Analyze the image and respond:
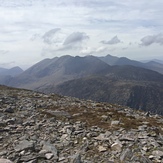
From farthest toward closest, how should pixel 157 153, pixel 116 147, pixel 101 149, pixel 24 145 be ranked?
pixel 24 145, pixel 116 147, pixel 101 149, pixel 157 153

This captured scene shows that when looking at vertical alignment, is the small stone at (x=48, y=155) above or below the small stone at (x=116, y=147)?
below

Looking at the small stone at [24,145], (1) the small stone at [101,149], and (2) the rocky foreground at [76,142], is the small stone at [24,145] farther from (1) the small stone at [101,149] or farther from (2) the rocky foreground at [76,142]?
(1) the small stone at [101,149]

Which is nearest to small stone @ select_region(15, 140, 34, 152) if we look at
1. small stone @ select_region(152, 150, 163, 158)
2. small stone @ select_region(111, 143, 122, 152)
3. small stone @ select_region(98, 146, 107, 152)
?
small stone @ select_region(98, 146, 107, 152)

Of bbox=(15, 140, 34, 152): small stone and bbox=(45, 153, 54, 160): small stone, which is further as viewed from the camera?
→ bbox=(15, 140, 34, 152): small stone

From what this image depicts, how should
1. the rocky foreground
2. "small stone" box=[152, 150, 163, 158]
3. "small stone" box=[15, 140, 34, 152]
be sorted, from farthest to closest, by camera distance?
"small stone" box=[15, 140, 34, 152]
"small stone" box=[152, 150, 163, 158]
the rocky foreground

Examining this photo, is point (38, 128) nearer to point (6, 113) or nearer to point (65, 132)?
point (65, 132)

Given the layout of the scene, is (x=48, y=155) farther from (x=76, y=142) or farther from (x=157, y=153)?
(x=157, y=153)

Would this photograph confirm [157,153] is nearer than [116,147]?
Yes

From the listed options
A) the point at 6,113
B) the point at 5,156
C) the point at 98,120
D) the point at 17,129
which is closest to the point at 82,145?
the point at 5,156

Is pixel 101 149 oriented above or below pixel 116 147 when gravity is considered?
below

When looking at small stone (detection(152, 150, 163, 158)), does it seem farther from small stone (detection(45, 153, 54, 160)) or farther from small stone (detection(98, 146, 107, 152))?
small stone (detection(45, 153, 54, 160))

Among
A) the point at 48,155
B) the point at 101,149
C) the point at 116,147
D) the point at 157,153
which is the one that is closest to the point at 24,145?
the point at 48,155

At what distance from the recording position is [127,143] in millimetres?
17766

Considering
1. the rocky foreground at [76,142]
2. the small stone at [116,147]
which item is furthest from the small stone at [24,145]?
the small stone at [116,147]
